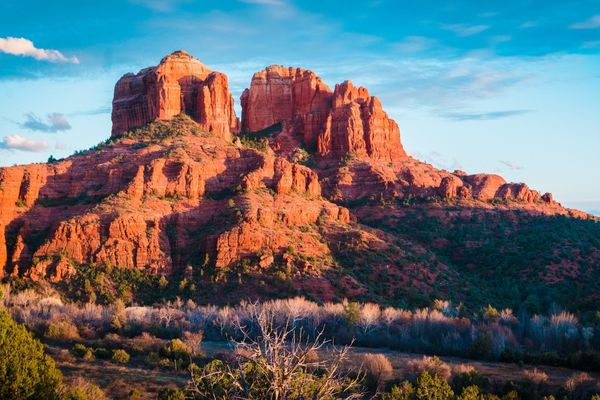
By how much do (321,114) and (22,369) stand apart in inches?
3536

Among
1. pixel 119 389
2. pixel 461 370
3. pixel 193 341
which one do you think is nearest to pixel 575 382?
pixel 461 370

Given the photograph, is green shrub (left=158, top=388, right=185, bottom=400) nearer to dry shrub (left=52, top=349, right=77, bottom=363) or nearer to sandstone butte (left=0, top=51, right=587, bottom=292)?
dry shrub (left=52, top=349, right=77, bottom=363)

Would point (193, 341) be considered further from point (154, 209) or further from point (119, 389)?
point (154, 209)

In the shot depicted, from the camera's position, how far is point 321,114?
110m

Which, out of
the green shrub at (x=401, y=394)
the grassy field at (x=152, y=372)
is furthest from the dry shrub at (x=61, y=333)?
the green shrub at (x=401, y=394)

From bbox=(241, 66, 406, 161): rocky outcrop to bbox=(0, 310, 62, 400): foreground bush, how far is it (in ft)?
272

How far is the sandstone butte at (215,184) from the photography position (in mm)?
67438

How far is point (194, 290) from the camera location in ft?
208

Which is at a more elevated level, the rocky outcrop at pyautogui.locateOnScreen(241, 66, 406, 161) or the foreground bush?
the rocky outcrop at pyautogui.locateOnScreen(241, 66, 406, 161)

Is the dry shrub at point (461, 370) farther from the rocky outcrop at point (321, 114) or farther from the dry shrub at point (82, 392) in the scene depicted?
the rocky outcrop at point (321, 114)

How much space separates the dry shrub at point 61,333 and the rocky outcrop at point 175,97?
171ft

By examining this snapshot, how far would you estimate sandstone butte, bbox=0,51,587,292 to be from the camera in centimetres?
6744

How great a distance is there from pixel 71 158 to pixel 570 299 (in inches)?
2207

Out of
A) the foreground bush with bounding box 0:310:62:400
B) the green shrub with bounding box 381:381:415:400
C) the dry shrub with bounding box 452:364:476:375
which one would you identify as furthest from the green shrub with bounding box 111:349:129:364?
the dry shrub with bounding box 452:364:476:375
